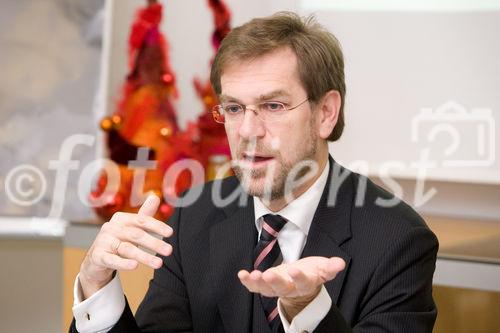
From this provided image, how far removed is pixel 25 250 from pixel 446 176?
167 cm

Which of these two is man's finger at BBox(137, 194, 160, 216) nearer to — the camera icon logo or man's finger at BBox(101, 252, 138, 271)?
man's finger at BBox(101, 252, 138, 271)

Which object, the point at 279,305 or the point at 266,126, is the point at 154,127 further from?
the point at 279,305

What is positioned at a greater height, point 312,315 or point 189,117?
point 189,117

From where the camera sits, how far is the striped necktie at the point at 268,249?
64.2 inches

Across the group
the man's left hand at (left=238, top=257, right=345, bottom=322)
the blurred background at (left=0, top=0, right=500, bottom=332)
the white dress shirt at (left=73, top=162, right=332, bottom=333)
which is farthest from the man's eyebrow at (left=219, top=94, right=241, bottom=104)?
the blurred background at (left=0, top=0, right=500, bottom=332)

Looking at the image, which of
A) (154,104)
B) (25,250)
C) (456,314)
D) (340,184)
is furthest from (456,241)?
(25,250)

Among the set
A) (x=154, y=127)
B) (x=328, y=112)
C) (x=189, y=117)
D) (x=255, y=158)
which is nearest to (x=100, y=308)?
(x=255, y=158)

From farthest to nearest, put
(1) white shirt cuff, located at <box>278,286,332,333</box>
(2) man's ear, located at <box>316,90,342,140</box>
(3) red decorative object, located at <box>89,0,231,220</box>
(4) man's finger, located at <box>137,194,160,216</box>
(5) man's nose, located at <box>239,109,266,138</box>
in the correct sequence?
(3) red decorative object, located at <box>89,0,231,220</box>
(2) man's ear, located at <box>316,90,342,140</box>
(5) man's nose, located at <box>239,109,266,138</box>
(4) man's finger, located at <box>137,194,160,216</box>
(1) white shirt cuff, located at <box>278,286,332,333</box>

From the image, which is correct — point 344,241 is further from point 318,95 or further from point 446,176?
point 446,176

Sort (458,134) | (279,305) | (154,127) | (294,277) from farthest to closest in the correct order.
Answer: (154,127), (458,134), (279,305), (294,277)

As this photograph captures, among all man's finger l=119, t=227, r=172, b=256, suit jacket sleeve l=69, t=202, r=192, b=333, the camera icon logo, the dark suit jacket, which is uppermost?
the camera icon logo

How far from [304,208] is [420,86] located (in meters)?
0.93

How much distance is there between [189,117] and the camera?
291 centimetres

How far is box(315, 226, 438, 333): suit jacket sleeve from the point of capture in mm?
1486
